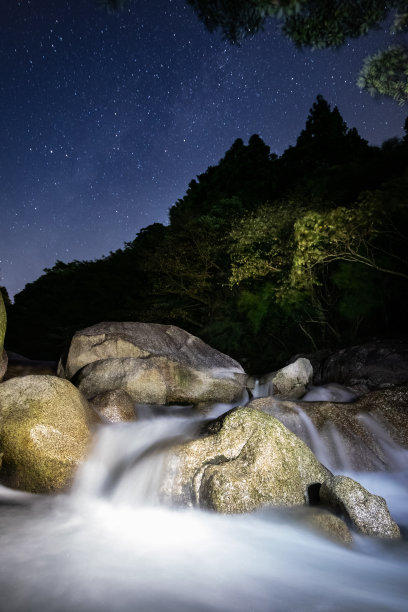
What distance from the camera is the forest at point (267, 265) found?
12672 millimetres

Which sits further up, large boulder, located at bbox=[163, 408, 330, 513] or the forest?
the forest

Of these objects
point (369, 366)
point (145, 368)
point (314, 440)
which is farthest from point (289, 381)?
point (145, 368)

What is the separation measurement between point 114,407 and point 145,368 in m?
1.95

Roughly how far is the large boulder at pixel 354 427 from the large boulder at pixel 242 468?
2.14 meters

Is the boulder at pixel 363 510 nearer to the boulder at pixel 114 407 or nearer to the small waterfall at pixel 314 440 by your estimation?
the small waterfall at pixel 314 440

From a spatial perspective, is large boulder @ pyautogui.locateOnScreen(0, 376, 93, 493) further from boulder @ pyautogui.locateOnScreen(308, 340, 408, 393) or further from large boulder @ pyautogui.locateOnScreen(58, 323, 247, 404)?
boulder @ pyautogui.locateOnScreen(308, 340, 408, 393)

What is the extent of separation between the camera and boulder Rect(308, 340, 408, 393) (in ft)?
35.7

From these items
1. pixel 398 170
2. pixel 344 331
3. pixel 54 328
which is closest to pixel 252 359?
pixel 344 331

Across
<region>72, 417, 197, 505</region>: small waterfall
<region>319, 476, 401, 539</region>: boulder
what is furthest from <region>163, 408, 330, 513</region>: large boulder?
<region>319, 476, 401, 539</region>: boulder

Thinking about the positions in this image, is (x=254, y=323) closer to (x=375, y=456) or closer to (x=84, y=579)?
(x=375, y=456)

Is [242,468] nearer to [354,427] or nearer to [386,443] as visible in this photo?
[354,427]

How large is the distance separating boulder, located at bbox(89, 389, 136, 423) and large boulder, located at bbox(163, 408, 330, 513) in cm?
282

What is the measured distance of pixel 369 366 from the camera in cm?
1144

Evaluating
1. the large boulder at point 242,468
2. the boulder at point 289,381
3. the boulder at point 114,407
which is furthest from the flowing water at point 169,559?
the boulder at point 289,381
